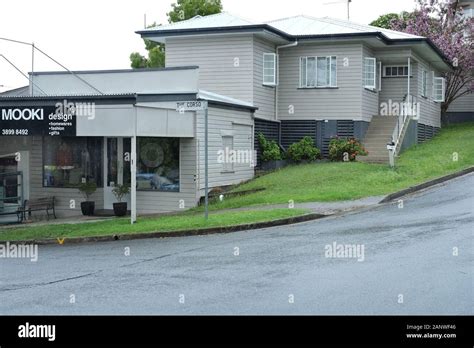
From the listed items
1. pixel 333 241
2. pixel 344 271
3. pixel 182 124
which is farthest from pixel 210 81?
pixel 344 271

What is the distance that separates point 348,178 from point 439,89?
58.4ft

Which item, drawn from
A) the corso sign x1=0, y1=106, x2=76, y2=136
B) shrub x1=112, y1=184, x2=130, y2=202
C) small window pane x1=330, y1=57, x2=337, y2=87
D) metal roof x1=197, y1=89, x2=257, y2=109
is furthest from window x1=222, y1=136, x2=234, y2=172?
small window pane x1=330, y1=57, x2=337, y2=87

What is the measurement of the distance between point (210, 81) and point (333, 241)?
1620 centimetres

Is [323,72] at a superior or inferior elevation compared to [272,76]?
superior

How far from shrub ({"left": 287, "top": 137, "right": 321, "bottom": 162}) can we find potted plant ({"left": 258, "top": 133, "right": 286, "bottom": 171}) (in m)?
0.97

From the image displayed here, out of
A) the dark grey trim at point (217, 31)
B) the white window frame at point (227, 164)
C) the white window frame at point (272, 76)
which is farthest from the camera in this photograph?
the white window frame at point (272, 76)

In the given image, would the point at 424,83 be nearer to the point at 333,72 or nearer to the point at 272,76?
the point at 333,72

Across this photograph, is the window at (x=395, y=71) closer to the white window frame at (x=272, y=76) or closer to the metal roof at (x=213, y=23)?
the white window frame at (x=272, y=76)

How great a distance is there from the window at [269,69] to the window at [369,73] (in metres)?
3.88

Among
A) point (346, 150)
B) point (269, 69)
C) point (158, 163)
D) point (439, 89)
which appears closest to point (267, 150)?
point (346, 150)

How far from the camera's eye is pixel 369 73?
31.1 metres

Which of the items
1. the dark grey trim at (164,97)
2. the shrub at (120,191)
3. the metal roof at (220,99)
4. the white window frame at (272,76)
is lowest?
the shrub at (120,191)

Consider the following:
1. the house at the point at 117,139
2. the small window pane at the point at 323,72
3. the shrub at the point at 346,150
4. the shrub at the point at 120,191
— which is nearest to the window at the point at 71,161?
the house at the point at 117,139

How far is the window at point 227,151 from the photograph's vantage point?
82.3 feet
